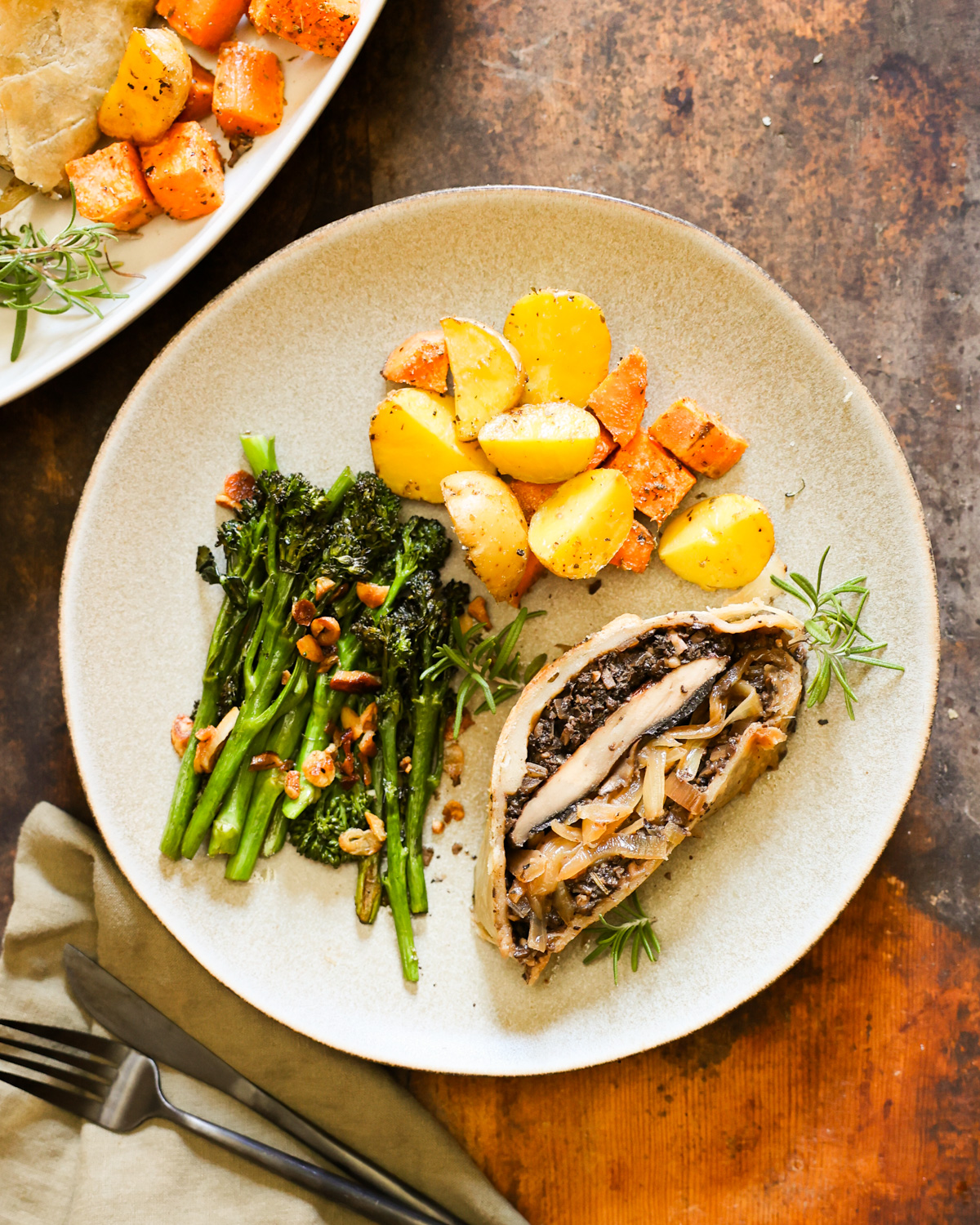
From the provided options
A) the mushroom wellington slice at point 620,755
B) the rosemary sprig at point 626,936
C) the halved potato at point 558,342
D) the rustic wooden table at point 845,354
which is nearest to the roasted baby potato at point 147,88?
the rustic wooden table at point 845,354

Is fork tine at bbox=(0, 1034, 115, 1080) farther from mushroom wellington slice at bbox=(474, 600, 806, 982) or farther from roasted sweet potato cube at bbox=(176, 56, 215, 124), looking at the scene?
roasted sweet potato cube at bbox=(176, 56, 215, 124)

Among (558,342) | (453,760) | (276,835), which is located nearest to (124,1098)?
(276,835)

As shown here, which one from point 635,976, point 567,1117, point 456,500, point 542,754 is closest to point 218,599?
point 456,500

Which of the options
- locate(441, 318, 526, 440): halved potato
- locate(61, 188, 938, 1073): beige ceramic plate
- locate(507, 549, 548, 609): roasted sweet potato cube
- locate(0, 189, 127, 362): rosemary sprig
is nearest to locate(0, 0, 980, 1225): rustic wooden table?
locate(61, 188, 938, 1073): beige ceramic plate

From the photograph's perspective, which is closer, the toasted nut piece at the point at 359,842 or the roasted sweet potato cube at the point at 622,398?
the roasted sweet potato cube at the point at 622,398

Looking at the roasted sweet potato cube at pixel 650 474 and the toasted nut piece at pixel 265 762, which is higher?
the roasted sweet potato cube at pixel 650 474

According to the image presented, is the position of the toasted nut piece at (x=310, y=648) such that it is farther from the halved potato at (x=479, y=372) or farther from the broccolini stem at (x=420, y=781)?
the halved potato at (x=479, y=372)

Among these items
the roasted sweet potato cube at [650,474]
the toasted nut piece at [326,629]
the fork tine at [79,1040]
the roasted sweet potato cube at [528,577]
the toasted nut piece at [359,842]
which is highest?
the roasted sweet potato cube at [650,474]
